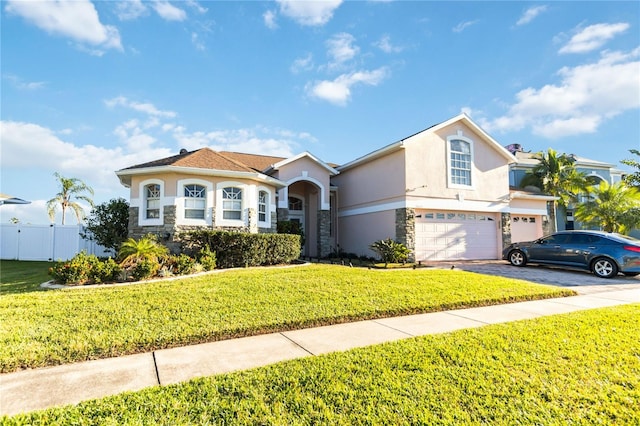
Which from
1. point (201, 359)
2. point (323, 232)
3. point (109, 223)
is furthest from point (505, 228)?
point (109, 223)

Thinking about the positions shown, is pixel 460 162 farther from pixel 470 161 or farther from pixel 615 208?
pixel 615 208

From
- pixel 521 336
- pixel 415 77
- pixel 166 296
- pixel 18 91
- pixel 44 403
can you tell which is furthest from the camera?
pixel 415 77

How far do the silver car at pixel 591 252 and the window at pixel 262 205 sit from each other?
459 inches

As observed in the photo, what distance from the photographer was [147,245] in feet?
34.0

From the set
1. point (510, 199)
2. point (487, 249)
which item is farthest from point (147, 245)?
point (510, 199)

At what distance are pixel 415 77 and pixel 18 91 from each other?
13.7 metres

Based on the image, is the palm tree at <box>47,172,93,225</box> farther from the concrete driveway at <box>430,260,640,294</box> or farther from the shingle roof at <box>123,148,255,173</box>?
the concrete driveway at <box>430,260,640,294</box>

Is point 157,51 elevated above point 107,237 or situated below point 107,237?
above

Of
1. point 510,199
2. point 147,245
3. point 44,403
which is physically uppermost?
point 510,199

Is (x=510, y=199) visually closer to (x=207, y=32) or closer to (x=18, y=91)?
(x=207, y=32)

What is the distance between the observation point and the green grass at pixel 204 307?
4465 millimetres

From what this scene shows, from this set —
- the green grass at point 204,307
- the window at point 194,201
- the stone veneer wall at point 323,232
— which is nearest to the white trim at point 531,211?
the stone veneer wall at point 323,232

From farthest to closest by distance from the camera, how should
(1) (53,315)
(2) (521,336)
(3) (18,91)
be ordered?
(3) (18,91) < (1) (53,315) < (2) (521,336)

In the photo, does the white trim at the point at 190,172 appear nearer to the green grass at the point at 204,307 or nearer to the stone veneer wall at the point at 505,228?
the green grass at the point at 204,307
